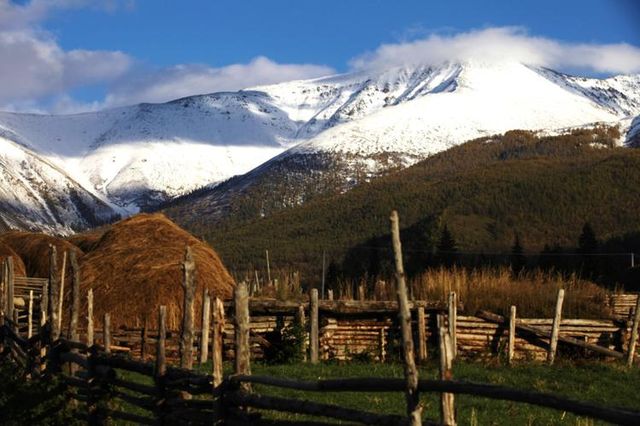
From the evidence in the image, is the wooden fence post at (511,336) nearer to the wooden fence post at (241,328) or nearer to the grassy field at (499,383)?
the grassy field at (499,383)

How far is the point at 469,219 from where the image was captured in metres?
121

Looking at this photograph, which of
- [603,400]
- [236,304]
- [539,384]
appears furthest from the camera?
[539,384]

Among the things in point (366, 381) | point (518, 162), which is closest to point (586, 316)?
point (366, 381)

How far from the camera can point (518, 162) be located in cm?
15288

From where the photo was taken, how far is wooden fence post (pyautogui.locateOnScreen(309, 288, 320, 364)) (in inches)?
804

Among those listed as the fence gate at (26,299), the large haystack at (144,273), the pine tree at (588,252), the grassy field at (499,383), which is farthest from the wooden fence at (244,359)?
the pine tree at (588,252)

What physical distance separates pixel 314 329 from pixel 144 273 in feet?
15.5

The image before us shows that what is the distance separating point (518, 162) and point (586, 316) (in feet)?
432

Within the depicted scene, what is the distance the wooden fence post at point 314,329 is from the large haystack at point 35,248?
1012cm

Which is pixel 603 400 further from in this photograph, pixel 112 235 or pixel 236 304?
pixel 112 235

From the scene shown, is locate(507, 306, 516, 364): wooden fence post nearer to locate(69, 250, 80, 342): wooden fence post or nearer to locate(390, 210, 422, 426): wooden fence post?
locate(69, 250, 80, 342): wooden fence post

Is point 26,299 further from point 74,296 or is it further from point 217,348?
point 217,348

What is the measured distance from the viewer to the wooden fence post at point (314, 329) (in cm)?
2042

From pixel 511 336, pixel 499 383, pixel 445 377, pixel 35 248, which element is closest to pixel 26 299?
pixel 35 248
